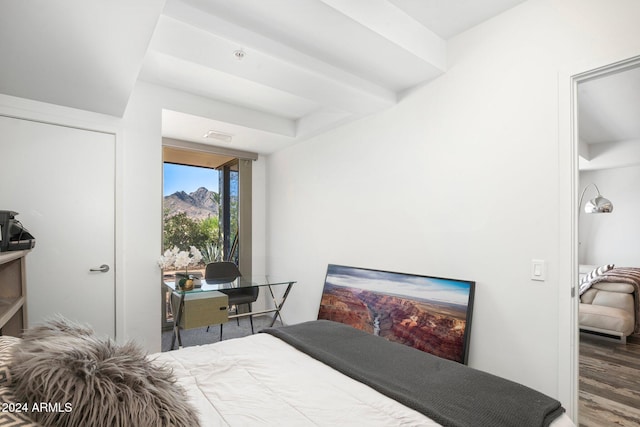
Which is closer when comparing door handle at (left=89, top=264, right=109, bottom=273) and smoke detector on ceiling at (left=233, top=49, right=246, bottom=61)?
smoke detector on ceiling at (left=233, top=49, right=246, bottom=61)

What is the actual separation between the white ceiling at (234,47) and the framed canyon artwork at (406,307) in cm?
160

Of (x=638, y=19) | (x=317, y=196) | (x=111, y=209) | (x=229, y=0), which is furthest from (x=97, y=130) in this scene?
(x=638, y=19)

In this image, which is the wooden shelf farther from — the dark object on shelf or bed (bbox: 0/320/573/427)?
bed (bbox: 0/320/573/427)

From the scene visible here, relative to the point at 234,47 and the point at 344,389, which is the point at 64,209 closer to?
the point at 234,47

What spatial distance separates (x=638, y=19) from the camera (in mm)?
1709

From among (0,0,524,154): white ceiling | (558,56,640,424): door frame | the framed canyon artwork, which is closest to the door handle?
(0,0,524,154): white ceiling

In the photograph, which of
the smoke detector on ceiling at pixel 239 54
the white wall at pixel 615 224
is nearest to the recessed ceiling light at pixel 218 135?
the smoke detector on ceiling at pixel 239 54

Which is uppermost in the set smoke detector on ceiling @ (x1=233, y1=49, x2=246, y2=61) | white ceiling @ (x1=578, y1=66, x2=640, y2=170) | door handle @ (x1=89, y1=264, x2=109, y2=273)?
white ceiling @ (x1=578, y1=66, x2=640, y2=170)

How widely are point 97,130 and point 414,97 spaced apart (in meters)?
2.68

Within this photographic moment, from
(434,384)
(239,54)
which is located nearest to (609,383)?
(434,384)

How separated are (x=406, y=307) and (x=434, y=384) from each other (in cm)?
131

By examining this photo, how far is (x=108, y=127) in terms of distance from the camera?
2799 millimetres

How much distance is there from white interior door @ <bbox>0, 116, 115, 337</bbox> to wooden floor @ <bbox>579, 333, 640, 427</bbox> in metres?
3.73

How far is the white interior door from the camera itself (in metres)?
2.45
